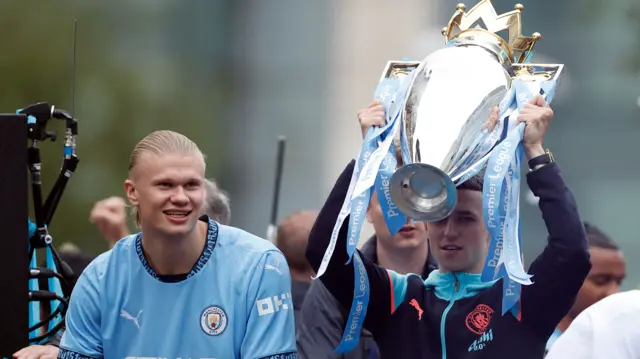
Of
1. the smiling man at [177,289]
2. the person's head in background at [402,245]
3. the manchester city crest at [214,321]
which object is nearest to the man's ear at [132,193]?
the smiling man at [177,289]

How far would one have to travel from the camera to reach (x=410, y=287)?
5.67 m

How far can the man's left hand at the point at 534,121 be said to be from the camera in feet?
17.2

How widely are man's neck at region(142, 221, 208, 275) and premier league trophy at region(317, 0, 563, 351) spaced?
53 centimetres

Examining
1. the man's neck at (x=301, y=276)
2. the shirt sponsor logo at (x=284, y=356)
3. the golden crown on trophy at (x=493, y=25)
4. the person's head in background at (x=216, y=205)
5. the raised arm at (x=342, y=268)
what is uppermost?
the golden crown on trophy at (x=493, y=25)

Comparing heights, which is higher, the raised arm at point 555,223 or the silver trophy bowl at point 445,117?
the silver trophy bowl at point 445,117

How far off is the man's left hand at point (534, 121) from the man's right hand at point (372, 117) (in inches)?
19.7

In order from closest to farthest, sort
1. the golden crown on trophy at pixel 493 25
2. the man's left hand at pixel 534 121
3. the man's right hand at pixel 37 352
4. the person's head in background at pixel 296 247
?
the man's left hand at pixel 534 121
the golden crown on trophy at pixel 493 25
the man's right hand at pixel 37 352
the person's head in background at pixel 296 247

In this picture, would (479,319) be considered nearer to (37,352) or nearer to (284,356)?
(284,356)

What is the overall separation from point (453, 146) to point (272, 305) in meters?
0.91

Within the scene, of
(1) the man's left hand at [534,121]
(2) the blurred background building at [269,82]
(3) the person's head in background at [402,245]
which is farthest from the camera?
(2) the blurred background building at [269,82]

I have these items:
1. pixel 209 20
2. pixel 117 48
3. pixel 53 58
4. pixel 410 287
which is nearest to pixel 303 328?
pixel 410 287

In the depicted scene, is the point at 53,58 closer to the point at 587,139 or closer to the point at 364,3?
the point at 364,3

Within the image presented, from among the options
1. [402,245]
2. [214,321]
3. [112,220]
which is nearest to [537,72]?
[402,245]

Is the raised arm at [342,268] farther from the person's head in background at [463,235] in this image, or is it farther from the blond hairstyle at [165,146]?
the blond hairstyle at [165,146]
